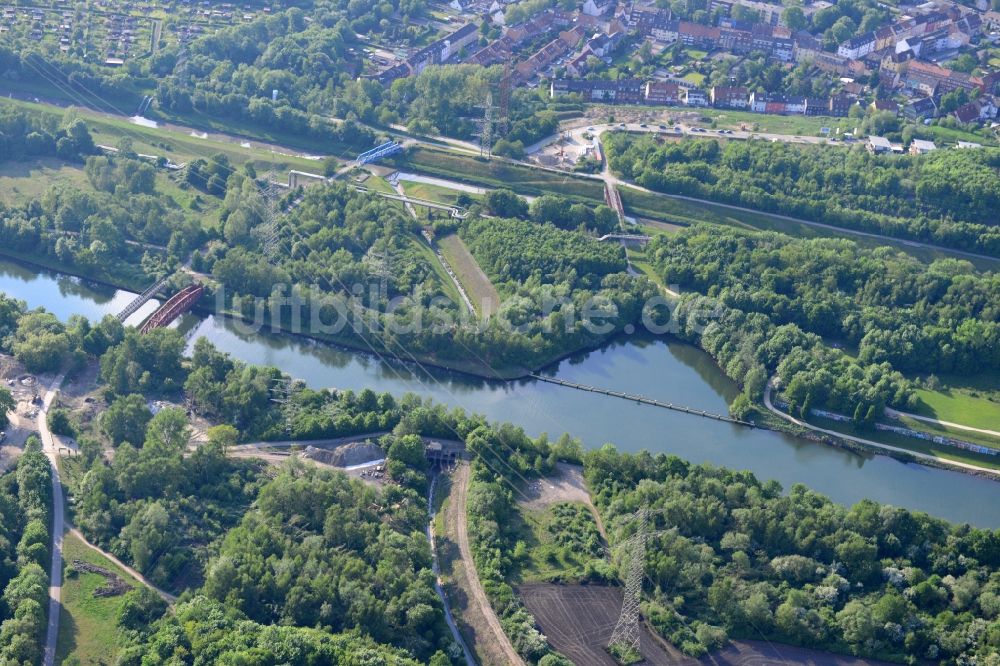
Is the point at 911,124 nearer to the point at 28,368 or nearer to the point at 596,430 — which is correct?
the point at 596,430

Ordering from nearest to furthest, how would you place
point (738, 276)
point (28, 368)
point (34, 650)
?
point (34, 650) → point (28, 368) → point (738, 276)

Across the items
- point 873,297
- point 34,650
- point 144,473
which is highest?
point 873,297

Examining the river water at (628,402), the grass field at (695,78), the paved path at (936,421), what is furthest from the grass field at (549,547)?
the grass field at (695,78)

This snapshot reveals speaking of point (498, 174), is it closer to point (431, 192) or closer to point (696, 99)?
point (431, 192)

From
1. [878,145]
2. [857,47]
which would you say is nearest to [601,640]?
[878,145]

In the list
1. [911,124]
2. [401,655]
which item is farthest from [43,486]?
[911,124]

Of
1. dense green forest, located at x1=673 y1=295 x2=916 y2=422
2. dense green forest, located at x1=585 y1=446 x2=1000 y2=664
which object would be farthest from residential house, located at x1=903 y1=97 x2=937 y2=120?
dense green forest, located at x1=585 y1=446 x2=1000 y2=664

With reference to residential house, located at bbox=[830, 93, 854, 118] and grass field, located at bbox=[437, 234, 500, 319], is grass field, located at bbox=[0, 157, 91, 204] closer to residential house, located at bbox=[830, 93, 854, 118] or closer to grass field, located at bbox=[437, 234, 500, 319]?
grass field, located at bbox=[437, 234, 500, 319]

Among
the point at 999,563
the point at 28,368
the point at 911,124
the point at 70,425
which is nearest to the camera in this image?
the point at 999,563
